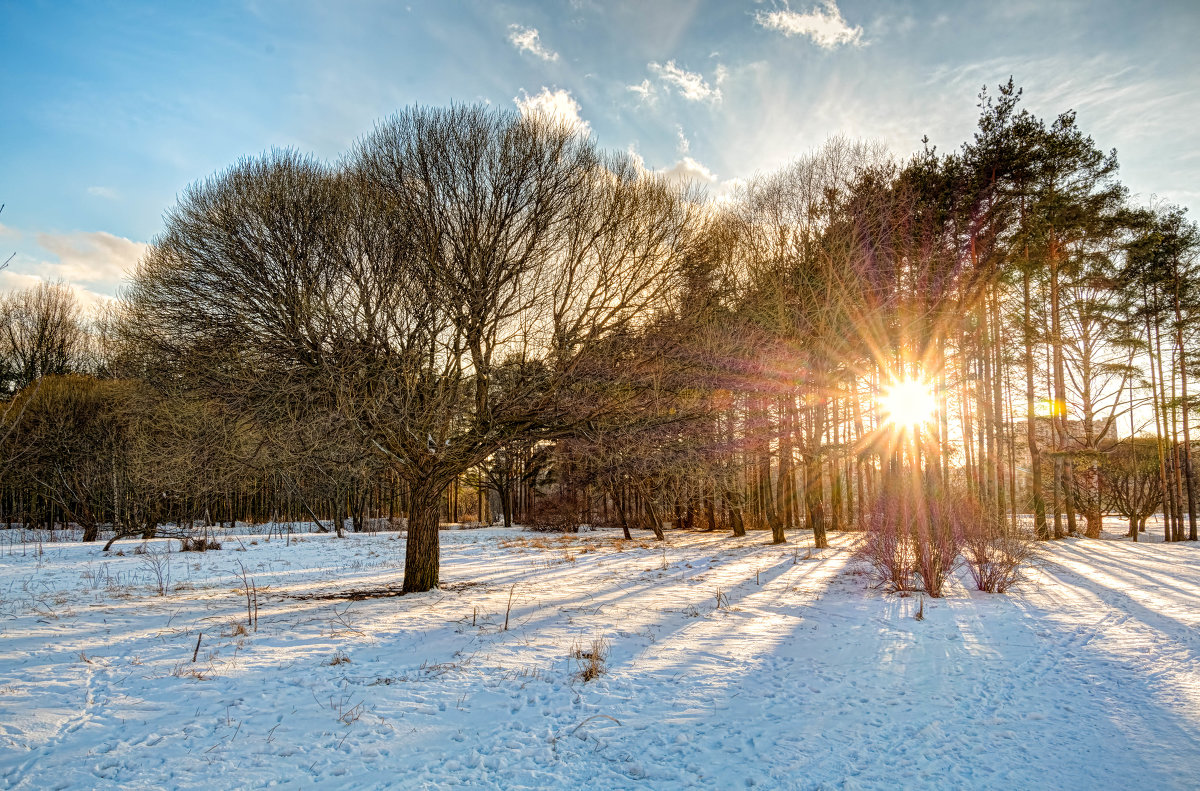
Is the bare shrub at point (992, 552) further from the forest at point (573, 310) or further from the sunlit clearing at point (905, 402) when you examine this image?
the sunlit clearing at point (905, 402)

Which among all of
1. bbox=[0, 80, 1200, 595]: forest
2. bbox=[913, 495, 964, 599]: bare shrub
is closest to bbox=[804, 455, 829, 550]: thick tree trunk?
bbox=[0, 80, 1200, 595]: forest

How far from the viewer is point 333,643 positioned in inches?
231

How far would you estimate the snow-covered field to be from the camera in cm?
344

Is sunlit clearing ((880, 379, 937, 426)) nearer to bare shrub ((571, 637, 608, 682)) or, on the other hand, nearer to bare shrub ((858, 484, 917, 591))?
bare shrub ((858, 484, 917, 591))

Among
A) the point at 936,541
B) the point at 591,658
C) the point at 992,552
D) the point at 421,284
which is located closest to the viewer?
the point at 591,658

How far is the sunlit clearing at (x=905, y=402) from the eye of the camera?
1354 cm

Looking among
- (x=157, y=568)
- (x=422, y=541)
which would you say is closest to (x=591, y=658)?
(x=422, y=541)

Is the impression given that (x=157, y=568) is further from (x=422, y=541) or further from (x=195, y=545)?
(x=195, y=545)

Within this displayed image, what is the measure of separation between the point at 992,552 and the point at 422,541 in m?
9.06

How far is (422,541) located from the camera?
30.3 feet

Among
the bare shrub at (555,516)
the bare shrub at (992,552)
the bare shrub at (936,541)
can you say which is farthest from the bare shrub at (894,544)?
the bare shrub at (555,516)

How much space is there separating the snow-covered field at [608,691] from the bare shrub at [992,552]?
29cm

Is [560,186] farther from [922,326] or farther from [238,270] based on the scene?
[922,326]

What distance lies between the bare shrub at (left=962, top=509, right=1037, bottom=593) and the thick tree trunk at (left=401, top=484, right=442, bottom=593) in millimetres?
8379
